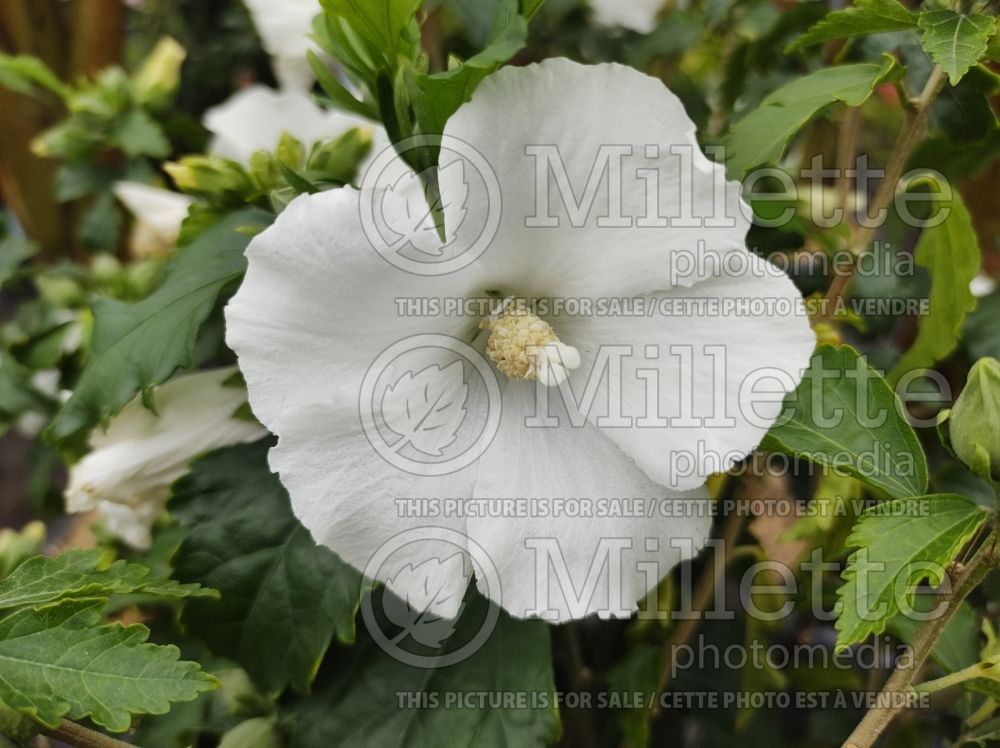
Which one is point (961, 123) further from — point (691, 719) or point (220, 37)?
point (220, 37)

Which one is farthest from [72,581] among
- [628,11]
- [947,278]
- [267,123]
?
[628,11]

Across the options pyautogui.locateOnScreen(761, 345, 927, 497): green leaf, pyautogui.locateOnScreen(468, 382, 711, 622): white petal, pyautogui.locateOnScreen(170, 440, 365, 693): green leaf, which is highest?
pyautogui.locateOnScreen(761, 345, 927, 497): green leaf

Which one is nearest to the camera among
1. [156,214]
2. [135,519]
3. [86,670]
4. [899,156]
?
[86,670]

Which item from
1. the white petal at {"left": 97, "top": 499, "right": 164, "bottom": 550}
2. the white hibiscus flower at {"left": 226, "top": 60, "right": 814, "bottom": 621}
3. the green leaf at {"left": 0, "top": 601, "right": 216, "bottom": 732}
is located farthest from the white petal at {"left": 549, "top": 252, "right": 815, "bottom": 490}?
the white petal at {"left": 97, "top": 499, "right": 164, "bottom": 550}

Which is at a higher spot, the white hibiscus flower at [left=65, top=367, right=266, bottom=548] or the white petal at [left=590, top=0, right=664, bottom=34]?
the white petal at [left=590, top=0, right=664, bottom=34]

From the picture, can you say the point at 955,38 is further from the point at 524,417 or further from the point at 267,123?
the point at 267,123

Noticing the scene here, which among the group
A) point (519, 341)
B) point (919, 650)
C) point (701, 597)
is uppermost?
point (519, 341)

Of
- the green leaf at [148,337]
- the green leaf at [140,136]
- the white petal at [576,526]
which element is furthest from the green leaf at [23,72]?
the white petal at [576,526]

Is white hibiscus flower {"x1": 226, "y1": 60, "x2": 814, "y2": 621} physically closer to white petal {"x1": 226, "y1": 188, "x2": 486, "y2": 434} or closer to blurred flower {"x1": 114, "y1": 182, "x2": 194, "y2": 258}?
white petal {"x1": 226, "y1": 188, "x2": 486, "y2": 434}
